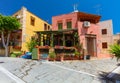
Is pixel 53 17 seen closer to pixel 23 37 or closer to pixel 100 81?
pixel 23 37

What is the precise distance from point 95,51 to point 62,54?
6827mm

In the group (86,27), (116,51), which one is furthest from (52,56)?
(116,51)

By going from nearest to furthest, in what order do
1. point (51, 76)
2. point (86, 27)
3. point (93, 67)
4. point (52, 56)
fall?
point (51, 76) < point (93, 67) < point (52, 56) < point (86, 27)

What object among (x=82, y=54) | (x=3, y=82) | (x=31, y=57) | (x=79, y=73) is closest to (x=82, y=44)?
(x=82, y=54)

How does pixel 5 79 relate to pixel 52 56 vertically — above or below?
below

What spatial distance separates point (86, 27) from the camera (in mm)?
24281

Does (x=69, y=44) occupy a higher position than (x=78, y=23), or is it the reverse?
(x=78, y=23)

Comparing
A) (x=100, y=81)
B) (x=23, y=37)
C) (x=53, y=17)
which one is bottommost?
(x=100, y=81)

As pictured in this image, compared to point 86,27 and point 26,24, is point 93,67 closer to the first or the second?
point 86,27

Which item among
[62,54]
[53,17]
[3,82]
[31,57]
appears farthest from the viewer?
[53,17]

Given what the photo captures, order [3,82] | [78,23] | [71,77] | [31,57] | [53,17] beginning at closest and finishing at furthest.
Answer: [3,82]
[71,77]
[31,57]
[78,23]
[53,17]

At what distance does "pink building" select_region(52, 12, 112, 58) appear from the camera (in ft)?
78.9

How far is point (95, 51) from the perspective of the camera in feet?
81.7

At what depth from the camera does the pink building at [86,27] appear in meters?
24.0
